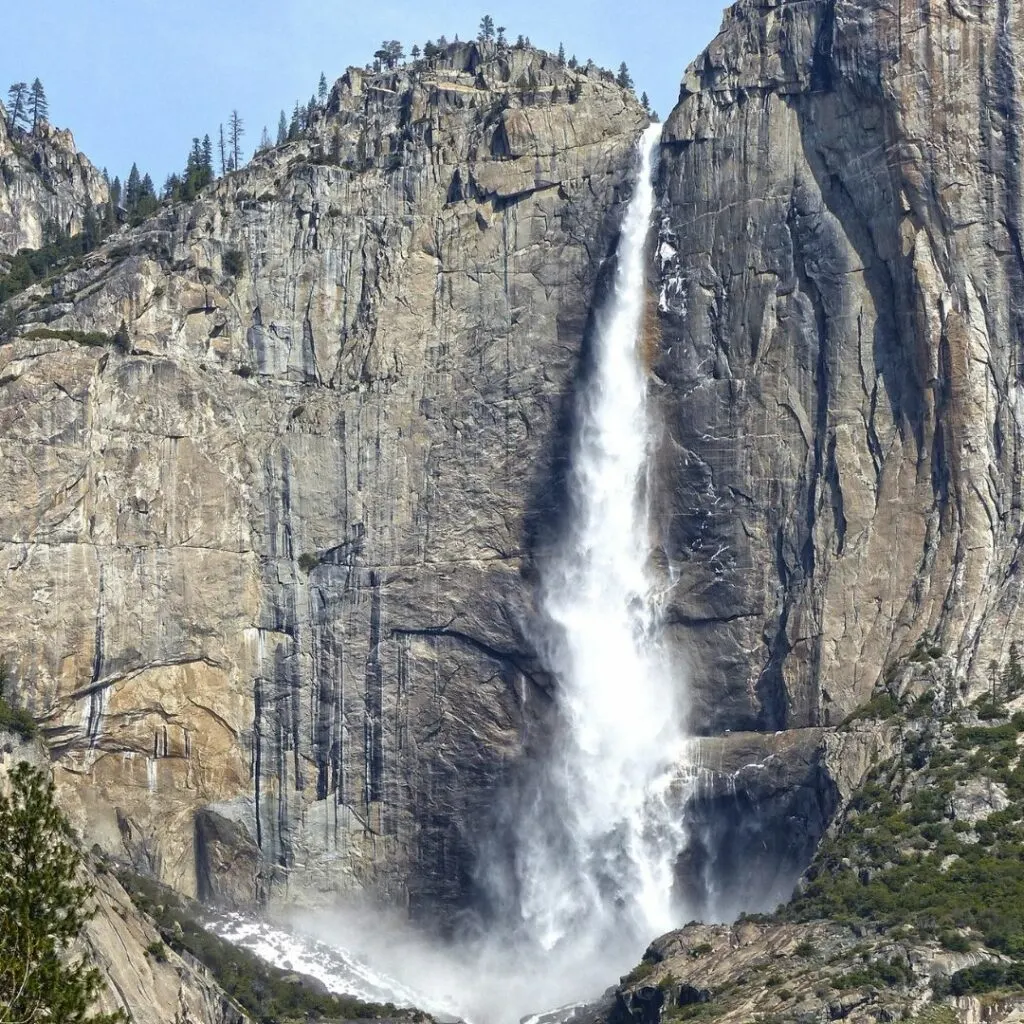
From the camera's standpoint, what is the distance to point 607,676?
116438mm

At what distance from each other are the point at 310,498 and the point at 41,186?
38204 mm

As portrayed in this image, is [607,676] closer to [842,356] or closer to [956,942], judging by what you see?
[842,356]

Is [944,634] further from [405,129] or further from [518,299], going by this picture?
[405,129]

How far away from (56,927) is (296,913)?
60813mm

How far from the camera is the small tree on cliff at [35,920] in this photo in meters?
52.2

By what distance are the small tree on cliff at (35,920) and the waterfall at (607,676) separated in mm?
58809

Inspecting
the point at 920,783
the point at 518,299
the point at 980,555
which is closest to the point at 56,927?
the point at 920,783

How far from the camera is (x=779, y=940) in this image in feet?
314

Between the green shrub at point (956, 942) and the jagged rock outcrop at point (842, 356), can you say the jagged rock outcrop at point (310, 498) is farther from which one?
the green shrub at point (956, 942)

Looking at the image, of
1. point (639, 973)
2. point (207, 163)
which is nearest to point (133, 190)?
point (207, 163)

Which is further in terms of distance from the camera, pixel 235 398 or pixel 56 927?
pixel 235 398

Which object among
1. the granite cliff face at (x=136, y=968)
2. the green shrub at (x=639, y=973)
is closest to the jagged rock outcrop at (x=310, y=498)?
the granite cliff face at (x=136, y=968)

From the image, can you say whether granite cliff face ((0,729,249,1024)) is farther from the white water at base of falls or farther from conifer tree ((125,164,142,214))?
conifer tree ((125,164,142,214))

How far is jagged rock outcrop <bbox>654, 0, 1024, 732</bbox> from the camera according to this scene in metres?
107
